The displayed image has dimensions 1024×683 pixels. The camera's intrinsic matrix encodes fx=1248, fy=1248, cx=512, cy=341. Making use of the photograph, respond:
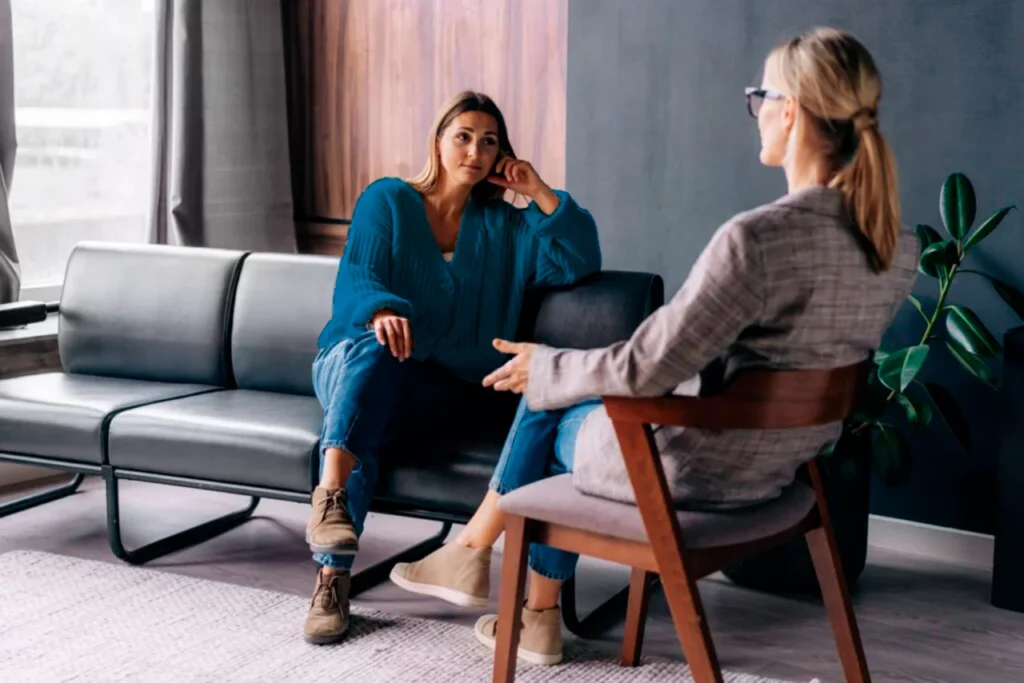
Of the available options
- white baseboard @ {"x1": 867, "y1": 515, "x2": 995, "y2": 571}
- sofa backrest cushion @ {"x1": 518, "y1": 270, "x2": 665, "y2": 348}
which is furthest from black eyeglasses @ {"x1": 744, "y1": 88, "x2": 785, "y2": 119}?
white baseboard @ {"x1": 867, "y1": 515, "x2": 995, "y2": 571}

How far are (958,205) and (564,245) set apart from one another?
94cm

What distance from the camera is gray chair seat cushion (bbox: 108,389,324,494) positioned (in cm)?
285

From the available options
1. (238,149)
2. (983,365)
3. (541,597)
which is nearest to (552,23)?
(238,149)

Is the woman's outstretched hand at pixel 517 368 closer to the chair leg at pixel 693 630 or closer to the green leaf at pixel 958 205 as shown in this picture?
the chair leg at pixel 693 630

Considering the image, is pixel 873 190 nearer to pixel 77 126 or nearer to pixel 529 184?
pixel 529 184

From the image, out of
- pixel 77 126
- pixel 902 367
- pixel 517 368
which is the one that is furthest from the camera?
pixel 77 126

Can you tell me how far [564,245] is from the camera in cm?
297

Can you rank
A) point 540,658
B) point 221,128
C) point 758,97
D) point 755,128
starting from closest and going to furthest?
point 758,97
point 540,658
point 755,128
point 221,128

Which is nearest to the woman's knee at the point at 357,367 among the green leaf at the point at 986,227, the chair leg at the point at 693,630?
the chair leg at the point at 693,630

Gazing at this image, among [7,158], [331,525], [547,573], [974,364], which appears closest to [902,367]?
[974,364]

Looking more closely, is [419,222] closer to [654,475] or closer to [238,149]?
[654,475]

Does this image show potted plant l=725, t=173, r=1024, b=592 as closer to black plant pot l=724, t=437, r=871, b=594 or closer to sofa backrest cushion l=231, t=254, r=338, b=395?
black plant pot l=724, t=437, r=871, b=594

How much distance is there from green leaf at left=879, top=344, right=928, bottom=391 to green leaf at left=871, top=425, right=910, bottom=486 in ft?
0.58

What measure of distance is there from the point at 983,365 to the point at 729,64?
1.14 m
